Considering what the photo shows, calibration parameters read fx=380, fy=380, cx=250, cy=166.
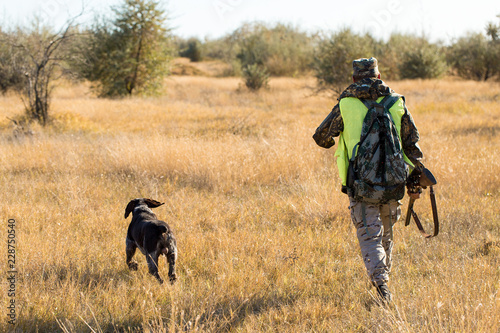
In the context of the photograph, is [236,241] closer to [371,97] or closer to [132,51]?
[371,97]

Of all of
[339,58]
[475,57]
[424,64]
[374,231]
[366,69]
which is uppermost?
[475,57]

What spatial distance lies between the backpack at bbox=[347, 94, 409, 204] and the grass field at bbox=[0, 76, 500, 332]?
2.55 feet

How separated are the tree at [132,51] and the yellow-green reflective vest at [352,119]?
59.9ft

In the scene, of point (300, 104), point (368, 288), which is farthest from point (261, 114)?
point (368, 288)

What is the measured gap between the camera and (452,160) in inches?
253

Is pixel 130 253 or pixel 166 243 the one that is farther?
pixel 130 253

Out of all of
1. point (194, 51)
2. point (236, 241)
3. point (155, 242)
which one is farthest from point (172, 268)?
point (194, 51)

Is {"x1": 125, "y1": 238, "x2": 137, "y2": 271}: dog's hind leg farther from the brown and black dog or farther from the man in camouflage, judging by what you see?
the man in camouflage

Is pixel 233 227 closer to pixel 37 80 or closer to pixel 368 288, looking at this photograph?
pixel 368 288

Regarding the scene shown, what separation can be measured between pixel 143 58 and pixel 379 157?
19.2 m

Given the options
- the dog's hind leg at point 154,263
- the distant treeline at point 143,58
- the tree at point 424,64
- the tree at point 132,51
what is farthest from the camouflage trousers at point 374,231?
the tree at point 424,64

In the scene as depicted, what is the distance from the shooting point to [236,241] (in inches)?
157

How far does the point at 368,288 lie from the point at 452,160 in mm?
4230

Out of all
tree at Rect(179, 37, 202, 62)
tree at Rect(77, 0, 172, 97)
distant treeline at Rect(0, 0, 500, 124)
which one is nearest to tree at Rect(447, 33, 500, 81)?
distant treeline at Rect(0, 0, 500, 124)
